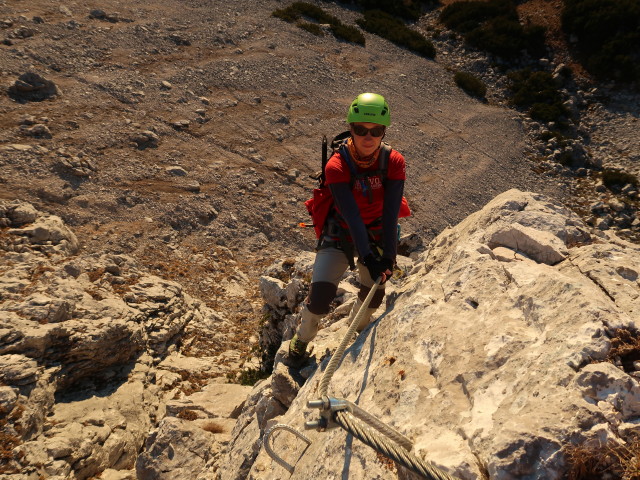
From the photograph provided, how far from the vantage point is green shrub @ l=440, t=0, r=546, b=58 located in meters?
28.4

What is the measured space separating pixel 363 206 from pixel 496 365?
226cm

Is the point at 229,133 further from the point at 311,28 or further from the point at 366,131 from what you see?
the point at 366,131

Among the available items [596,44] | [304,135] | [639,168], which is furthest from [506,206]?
[596,44]

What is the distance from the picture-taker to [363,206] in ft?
16.6

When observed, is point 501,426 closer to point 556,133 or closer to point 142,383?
point 142,383

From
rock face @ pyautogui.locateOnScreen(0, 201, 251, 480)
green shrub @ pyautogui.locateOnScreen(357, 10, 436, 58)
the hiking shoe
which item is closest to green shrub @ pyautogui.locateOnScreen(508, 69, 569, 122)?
green shrub @ pyautogui.locateOnScreen(357, 10, 436, 58)

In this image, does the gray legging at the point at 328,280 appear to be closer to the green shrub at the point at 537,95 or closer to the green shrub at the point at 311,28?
the green shrub at the point at 311,28

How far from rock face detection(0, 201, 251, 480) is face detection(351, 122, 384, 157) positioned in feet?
15.2

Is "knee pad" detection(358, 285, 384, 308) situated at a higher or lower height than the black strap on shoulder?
lower

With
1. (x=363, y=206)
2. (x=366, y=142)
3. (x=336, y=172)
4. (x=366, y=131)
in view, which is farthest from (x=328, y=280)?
(x=366, y=131)

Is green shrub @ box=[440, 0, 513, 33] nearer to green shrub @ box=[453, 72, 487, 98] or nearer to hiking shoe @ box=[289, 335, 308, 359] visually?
green shrub @ box=[453, 72, 487, 98]

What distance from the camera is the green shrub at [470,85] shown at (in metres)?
26.6

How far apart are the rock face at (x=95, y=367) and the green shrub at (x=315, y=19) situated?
18.9 metres

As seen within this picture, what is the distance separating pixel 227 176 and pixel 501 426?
15.2 metres
